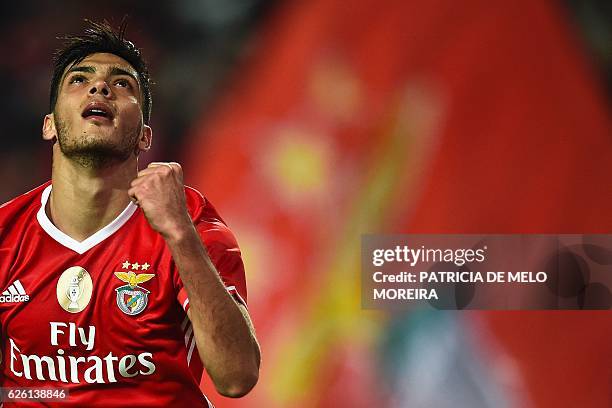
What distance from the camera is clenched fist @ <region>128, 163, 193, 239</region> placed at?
1.63m

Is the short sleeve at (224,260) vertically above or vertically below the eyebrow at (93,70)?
below

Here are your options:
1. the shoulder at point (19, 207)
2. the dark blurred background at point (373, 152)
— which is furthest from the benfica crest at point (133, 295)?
the dark blurred background at point (373, 152)

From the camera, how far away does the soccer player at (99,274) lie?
6.31 ft

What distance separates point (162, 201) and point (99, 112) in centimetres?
45

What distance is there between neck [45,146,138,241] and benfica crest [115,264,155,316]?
0.65 ft

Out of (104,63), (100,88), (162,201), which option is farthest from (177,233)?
(104,63)

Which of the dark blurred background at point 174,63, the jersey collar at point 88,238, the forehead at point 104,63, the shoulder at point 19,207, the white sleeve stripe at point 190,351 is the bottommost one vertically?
the white sleeve stripe at point 190,351

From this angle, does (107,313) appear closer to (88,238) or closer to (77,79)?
(88,238)

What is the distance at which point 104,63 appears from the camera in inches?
82.4

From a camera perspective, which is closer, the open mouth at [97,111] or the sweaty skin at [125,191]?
the sweaty skin at [125,191]

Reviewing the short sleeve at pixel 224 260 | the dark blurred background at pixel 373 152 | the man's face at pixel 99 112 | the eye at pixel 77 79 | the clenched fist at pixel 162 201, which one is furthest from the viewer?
the dark blurred background at pixel 373 152

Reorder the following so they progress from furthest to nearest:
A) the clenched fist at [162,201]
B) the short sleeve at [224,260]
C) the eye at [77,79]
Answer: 1. the eye at [77,79]
2. the short sleeve at [224,260]
3. the clenched fist at [162,201]

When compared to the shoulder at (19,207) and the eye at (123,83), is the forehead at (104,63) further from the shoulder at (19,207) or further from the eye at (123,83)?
the shoulder at (19,207)

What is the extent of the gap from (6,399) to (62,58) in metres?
0.86
